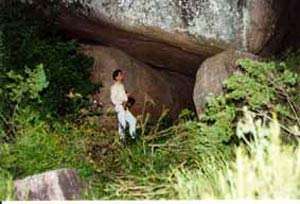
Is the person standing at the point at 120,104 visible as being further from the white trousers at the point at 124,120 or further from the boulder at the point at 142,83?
the boulder at the point at 142,83

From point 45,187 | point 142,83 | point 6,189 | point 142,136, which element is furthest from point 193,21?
point 6,189

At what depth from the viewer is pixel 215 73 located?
12516 millimetres

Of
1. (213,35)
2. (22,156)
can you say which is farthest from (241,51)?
(22,156)

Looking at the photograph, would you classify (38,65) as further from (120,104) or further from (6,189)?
(6,189)

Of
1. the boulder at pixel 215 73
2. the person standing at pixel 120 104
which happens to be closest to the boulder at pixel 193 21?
the boulder at pixel 215 73

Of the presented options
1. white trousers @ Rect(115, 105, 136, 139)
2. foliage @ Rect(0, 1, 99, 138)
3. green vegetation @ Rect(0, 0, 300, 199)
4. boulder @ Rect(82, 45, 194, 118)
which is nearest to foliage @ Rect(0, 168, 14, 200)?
green vegetation @ Rect(0, 0, 300, 199)

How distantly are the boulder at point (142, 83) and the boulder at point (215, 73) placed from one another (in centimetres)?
110

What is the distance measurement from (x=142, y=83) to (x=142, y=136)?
11.7 feet

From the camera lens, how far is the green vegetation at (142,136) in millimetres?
7457

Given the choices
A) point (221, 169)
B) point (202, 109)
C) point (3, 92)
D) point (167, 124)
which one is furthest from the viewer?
point (167, 124)

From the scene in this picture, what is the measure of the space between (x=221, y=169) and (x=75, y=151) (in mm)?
2797

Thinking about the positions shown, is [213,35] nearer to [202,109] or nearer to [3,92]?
[202,109]

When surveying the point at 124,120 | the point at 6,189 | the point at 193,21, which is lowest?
the point at 6,189

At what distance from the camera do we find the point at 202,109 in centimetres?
1223
